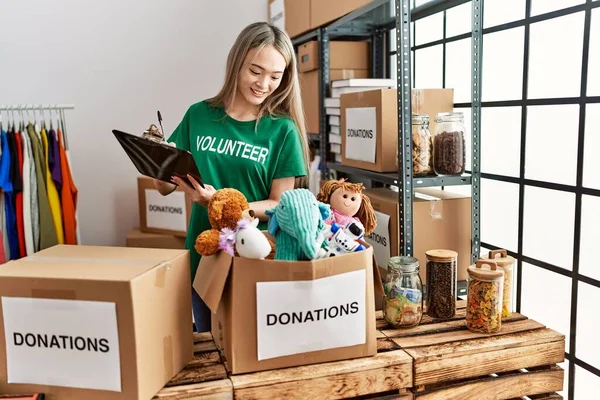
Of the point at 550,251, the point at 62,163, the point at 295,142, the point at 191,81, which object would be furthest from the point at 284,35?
the point at 191,81

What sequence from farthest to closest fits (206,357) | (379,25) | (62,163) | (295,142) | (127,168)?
(127,168), (62,163), (379,25), (295,142), (206,357)

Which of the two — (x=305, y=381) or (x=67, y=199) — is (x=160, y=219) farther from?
(x=305, y=381)

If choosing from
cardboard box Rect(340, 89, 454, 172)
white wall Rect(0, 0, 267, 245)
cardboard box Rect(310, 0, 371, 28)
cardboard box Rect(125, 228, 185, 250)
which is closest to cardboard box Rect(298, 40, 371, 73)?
cardboard box Rect(310, 0, 371, 28)

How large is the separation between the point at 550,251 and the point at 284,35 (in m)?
1.06

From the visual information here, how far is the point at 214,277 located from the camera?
116 centimetres

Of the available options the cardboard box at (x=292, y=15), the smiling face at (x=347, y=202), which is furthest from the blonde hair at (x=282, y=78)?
the cardboard box at (x=292, y=15)

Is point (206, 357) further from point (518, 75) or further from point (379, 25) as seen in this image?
point (379, 25)

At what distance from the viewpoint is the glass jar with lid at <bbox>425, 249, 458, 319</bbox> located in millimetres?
1446

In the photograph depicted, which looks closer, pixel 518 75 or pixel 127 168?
pixel 518 75

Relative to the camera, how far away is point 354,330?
47.4 inches

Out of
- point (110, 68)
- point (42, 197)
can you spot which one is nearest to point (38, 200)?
point (42, 197)

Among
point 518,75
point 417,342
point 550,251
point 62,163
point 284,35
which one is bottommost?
point 417,342

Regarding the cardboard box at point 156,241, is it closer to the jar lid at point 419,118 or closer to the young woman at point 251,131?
the young woman at point 251,131

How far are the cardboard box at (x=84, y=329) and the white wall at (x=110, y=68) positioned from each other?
2547mm
